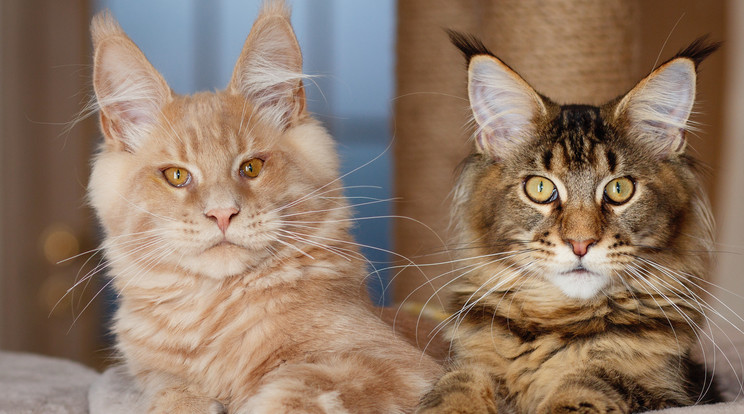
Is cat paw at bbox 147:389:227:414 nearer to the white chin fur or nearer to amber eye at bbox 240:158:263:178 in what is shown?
amber eye at bbox 240:158:263:178

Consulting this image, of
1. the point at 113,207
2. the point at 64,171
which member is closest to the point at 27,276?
the point at 64,171

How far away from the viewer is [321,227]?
1590mm

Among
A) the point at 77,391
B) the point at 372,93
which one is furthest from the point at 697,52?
the point at 372,93

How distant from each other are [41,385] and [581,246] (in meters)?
1.42

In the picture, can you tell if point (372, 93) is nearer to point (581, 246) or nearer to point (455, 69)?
point (455, 69)

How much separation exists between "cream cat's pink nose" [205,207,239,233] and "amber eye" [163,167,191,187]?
145mm

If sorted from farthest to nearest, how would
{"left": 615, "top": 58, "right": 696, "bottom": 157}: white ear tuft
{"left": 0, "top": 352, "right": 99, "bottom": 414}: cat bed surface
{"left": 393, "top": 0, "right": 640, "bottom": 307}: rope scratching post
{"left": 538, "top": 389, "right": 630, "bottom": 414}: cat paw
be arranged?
1. {"left": 393, "top": 0, "right": 640, "bottom": 307}: rope scratching post
2. {"left": 0, "top": 352, "right": 99, "bottom": 414}: cat bed surface
3. {"left": 615, "top": 58, "right": 696, "bottom": 157}: white ear tuft
4. {"left": 538, "top": 389, "right": 630, "bottom": 414}: cat paw

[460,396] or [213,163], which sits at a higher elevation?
[213,163]

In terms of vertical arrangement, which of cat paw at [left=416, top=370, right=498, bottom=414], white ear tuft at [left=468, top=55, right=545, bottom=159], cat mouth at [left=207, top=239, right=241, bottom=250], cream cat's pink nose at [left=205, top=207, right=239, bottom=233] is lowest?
cat paw at [left=416, top=370, right=498, bottom=414]

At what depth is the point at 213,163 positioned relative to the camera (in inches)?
58.7

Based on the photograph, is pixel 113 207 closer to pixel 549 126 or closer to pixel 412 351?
pixel 412 351

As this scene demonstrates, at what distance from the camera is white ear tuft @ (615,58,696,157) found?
147 centimetres

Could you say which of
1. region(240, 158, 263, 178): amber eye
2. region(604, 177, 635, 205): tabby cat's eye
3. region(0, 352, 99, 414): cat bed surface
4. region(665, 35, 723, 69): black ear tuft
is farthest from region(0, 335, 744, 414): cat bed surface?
region(665, 35, 723, 69): black ear tuft

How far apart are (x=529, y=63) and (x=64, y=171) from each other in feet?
8.61
